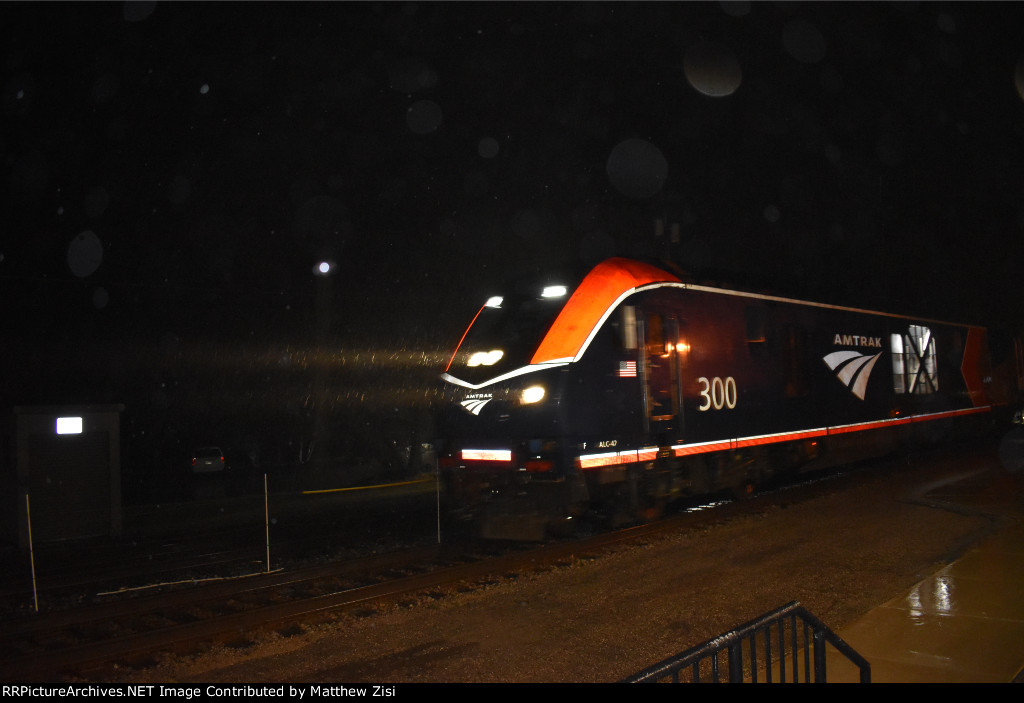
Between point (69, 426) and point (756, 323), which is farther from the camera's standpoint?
point (69, 426)

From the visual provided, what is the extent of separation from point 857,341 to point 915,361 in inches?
147

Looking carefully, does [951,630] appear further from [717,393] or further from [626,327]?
[717,393]

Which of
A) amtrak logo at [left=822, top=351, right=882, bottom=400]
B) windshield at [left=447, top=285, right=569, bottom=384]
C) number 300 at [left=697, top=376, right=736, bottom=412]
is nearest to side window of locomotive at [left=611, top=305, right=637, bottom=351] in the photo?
windshield at [left=447, top=285, right=569, bottom=384]

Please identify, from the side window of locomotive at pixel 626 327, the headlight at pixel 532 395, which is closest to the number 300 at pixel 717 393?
the side window of locomotive at pixel 626 327

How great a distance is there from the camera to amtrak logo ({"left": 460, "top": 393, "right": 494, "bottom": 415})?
10719 millimetres

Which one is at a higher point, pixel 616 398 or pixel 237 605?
pixel 616 398

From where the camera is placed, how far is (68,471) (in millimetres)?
14578

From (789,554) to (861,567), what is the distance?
0.94 m

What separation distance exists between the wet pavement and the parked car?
86.3 feet

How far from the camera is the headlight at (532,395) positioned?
33.7 feet

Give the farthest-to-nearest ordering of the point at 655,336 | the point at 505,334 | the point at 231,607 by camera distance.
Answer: the point at 655,336 → the point at 505,334 → the point at 231,607

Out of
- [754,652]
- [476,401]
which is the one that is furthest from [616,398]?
[754,652]

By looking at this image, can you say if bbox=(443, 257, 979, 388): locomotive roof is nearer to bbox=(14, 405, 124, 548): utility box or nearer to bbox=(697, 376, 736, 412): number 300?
bbox=(697, 376, 736, 412): number 300

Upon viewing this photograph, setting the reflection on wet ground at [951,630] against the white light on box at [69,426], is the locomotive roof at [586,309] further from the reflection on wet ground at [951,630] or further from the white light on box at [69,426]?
the white light on box at [69,426]
